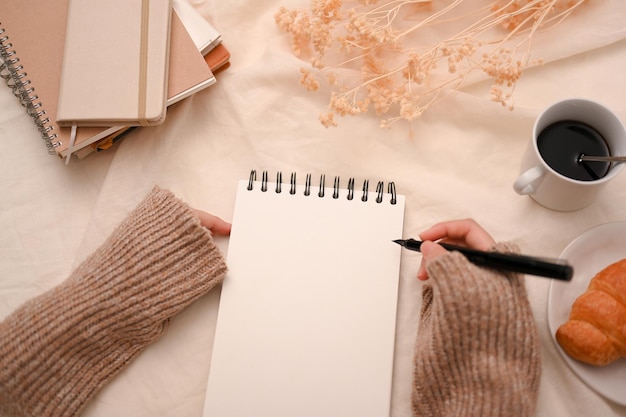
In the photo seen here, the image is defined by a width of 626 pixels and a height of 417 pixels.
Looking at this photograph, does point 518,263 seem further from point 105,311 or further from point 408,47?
point 105,311

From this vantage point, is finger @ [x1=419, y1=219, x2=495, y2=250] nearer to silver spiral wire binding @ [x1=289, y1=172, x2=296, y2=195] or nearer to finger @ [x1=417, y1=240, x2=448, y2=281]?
finger @ [x1=417, y1=240, x2=448, y2=281]

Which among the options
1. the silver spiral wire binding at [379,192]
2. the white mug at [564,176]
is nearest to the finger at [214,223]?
the silver spiral wire binding at [379,192]

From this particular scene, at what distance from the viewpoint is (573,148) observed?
83 centimetres

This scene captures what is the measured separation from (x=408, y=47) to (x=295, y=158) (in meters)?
0.26

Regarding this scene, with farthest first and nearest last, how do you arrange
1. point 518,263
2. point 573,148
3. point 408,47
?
1. point 408,47
2. point 573,148
3. point 518,263

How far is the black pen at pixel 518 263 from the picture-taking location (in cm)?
69

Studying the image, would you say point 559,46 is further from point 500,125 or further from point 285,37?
point 285,37

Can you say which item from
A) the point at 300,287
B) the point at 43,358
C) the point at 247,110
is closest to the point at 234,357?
the point at 300,287

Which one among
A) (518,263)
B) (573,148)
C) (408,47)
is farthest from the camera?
(408,47)

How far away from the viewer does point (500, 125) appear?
36.6 inches

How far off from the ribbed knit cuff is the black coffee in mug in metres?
0.18

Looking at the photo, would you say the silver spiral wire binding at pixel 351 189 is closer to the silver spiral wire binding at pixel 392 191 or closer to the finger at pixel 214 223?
the silver spiral wire binding at pixel 392 191

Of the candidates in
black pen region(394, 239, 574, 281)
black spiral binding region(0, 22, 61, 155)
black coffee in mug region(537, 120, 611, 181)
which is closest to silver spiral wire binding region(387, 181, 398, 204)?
black pen region(394, 239, 574, 281)

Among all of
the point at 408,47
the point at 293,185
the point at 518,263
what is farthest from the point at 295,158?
the point at 518,263
